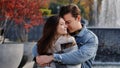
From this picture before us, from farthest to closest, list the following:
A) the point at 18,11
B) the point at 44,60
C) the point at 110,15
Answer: the point at 110,15 < the point at 18,11 < the point at 44,60

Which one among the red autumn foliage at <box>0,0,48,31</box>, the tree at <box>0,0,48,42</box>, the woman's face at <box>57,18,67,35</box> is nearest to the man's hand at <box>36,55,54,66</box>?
the woman's face at <box>57,18,67,35</box>

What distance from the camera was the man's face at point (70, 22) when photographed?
3090 millimetres

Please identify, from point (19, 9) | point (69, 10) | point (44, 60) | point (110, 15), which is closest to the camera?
point (44, 60)

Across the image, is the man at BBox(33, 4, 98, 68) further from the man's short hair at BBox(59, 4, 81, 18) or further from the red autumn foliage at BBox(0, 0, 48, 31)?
the red autumn foliage at BBox(0, 0, 48, 31)

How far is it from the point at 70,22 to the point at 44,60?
37cm

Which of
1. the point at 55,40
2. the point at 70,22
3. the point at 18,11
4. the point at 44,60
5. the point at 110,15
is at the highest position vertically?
the point at 70,22

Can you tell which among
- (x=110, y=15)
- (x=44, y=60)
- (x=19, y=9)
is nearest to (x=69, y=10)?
(x=44, y=60)

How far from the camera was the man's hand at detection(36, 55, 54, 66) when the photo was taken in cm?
296

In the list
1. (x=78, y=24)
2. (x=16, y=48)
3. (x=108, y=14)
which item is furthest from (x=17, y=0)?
(x=78, y=24)

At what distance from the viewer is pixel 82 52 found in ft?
9.88

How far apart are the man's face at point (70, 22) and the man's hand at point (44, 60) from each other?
0.97 feet

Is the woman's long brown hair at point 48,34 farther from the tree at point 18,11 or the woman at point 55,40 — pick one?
the tree at point 18,11

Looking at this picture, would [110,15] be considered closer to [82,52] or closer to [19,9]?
[19,9]

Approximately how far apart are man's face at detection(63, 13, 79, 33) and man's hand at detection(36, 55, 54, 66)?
295 millimetres
